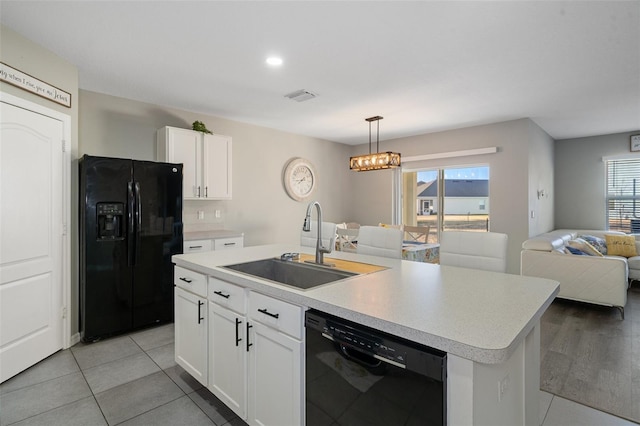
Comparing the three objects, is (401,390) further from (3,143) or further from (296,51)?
(3,143)

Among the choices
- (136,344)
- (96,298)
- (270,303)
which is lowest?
(136,344)

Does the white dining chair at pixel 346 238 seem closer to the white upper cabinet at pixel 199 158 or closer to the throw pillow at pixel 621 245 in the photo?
the white upper cabinet at pixel 199 158

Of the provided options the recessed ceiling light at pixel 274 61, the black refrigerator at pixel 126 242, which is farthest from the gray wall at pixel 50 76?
the recessed ceiling light at pixel 274 61

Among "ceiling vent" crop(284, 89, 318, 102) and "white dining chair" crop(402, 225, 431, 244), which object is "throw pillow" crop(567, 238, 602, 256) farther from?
"ceiling vent" crop(284, 89, 318, 102)

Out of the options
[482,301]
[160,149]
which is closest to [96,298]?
[160,149]

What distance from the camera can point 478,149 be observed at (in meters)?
4.93

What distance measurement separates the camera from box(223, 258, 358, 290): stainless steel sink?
6.22 feet

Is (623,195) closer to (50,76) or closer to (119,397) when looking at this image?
(119,397)

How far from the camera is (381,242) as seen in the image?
8.49ft

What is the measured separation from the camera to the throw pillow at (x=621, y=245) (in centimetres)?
467

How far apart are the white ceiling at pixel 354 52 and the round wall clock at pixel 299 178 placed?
135 cm

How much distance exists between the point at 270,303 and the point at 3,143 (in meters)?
2.35

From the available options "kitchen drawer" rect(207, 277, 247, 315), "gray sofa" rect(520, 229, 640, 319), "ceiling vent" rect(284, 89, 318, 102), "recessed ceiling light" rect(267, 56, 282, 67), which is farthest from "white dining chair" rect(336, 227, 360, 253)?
Answer: "kitchen drawer" rect(207, 277, 247, 315)

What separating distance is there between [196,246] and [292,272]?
1932 mm
